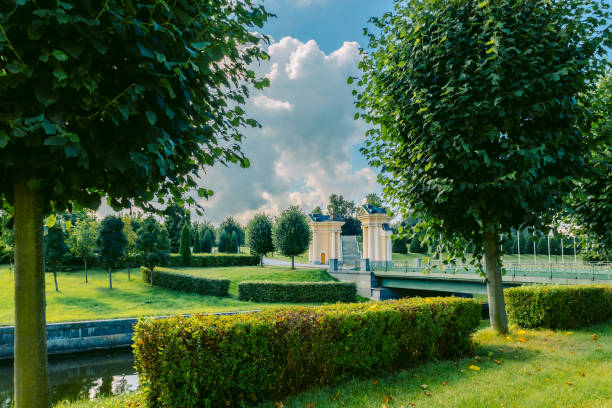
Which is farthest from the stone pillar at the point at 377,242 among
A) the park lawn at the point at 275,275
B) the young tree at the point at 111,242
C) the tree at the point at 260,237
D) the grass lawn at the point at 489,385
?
the grass lawn at the point at 489,385

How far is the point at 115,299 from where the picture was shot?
67.7ft

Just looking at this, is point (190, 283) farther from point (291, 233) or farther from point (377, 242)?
point (377, 242)

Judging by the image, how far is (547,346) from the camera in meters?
6.29

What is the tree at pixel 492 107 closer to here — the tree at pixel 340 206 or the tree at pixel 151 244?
the tree at pixel 151 244

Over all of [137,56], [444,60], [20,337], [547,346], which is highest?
[444,60]

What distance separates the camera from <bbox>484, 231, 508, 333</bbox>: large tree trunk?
7.22m

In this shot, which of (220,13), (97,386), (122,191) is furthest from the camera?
(97,386)

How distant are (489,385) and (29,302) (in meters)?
5.09

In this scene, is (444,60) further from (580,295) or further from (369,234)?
(369,234)

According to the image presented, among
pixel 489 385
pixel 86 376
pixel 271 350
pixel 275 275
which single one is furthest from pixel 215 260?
pixel 489 385

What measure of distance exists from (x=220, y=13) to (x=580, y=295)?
394 inches

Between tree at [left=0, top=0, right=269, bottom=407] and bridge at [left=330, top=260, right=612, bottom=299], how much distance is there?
10.4m

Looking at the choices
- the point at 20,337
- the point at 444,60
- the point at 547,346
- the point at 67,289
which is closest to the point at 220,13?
the point at 20,337

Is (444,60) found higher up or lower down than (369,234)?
higher up
